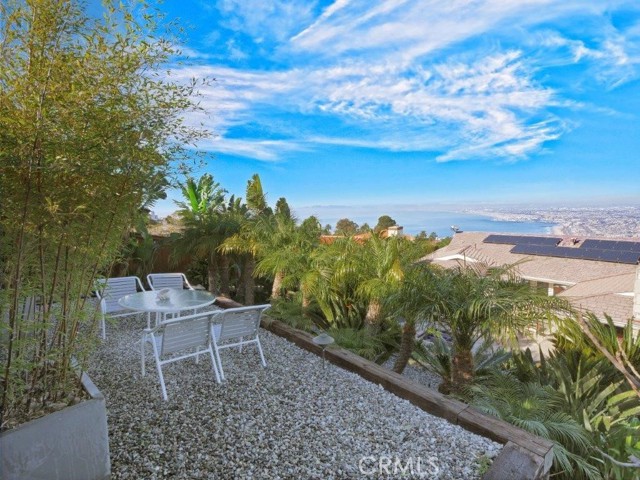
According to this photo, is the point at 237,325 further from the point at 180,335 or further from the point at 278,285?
the point at 278,285

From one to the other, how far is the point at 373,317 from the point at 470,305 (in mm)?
1917

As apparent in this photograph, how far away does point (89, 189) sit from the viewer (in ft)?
6.78

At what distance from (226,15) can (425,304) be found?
4.72 m

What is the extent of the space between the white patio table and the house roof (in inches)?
173

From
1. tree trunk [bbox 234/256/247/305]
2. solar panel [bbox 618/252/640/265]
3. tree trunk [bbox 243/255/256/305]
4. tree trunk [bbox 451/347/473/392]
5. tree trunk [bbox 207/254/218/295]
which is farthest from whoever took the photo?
solar panel [bbox 618/252/640/265]

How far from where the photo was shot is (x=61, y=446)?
6.64 ft

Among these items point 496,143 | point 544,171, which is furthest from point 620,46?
point 544,171

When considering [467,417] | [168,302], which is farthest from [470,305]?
[168,302]

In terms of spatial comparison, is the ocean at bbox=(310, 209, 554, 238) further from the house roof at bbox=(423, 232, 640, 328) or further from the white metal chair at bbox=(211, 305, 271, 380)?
the white metal chair at bbox=(211, 305, 271, 380)

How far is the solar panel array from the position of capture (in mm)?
13227
